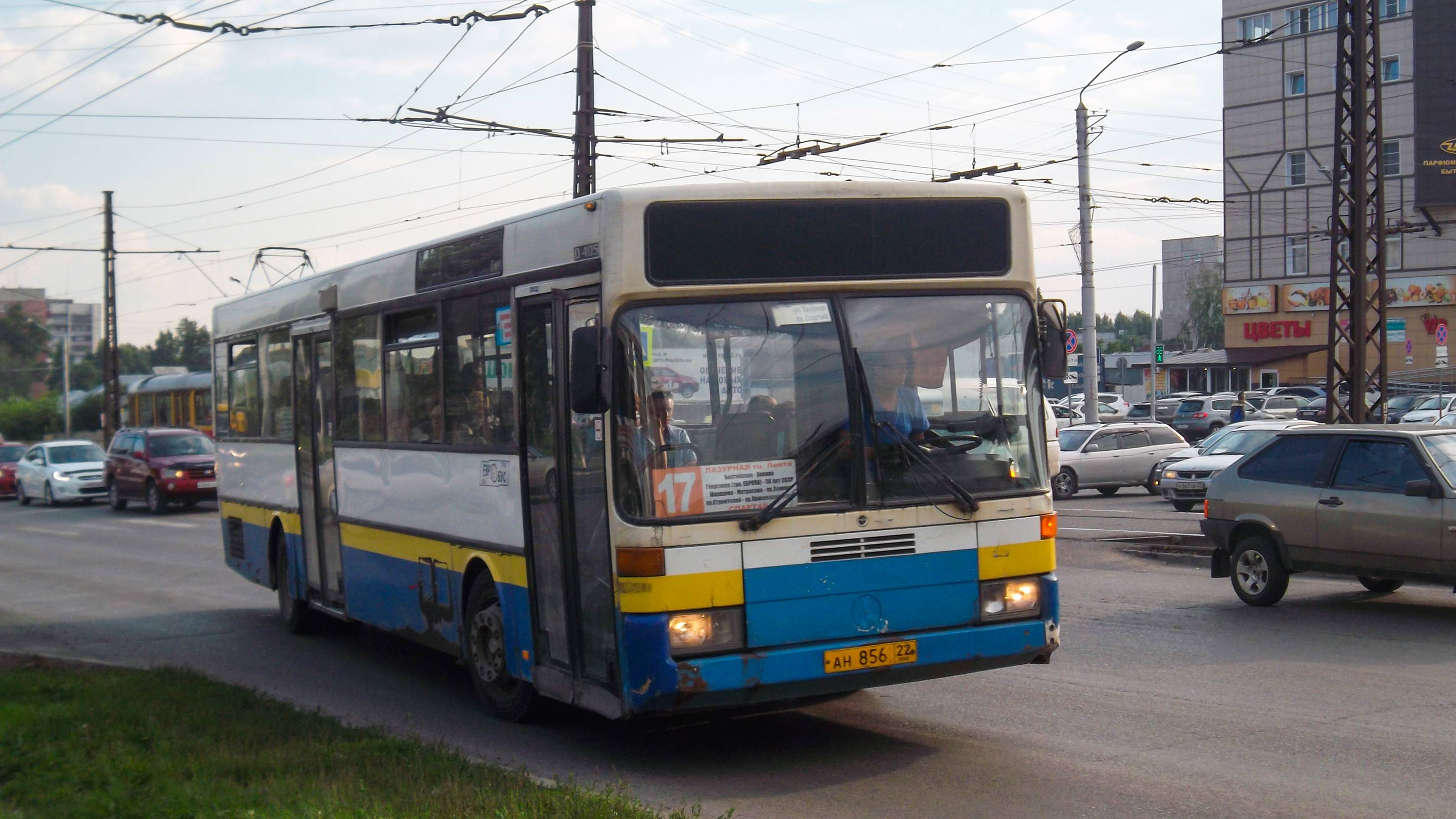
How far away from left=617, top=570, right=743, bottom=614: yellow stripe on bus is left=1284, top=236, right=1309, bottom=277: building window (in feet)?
211

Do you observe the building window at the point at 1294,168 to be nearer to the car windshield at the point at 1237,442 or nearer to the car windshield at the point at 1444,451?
the car windshield at the point at 1237,442

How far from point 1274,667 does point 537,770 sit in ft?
17.0

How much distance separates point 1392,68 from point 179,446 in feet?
178

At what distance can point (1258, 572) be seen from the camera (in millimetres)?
12375

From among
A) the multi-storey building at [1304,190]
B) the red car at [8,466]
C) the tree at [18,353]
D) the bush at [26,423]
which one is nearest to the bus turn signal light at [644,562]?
the red car at [8,466]

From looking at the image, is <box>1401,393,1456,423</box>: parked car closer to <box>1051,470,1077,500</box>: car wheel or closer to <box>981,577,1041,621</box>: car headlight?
<box>1051,470,1077,500</box>: car wheel

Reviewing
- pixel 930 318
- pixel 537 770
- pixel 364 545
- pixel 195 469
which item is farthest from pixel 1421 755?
pixel 195 469

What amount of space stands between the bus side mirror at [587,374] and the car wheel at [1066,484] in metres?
22.7

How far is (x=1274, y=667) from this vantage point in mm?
9250

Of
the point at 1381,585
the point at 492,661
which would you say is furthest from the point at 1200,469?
the point at 492,661

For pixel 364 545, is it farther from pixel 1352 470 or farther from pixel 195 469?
pixel 195 469

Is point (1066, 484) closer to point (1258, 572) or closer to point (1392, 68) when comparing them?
point (1258, 572)

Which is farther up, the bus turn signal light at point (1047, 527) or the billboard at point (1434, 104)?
the billboard at point (1434, 104)

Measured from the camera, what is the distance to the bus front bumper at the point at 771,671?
6406mm
